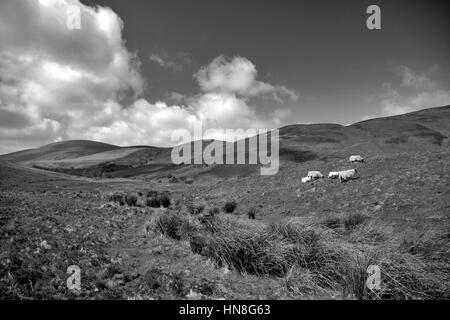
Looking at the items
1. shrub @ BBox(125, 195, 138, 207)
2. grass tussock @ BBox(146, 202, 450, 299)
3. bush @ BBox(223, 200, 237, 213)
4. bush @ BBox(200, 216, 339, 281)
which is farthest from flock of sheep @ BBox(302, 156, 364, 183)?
shrub @ BBox(125, 195, 138, 207)

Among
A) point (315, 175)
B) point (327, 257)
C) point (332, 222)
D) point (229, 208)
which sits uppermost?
point (315, 175)

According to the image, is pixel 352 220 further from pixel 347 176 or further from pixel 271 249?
pixel 347 176

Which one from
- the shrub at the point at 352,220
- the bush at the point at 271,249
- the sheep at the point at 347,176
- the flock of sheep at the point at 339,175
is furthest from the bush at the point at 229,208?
the bush at the point at 271,249

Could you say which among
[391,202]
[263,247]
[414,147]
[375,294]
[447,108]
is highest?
[447,108]

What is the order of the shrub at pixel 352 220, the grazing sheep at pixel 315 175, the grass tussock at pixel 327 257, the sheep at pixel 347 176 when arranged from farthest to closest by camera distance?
the grazing sheep at pixel 315 175, the sheep at pixel 347 176, the shrub at pixel 352 220, the grass tussock at pixel 327 257

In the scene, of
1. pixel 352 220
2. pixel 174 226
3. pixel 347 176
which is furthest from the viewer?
pixel 347 176

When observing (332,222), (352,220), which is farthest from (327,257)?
(352,220)

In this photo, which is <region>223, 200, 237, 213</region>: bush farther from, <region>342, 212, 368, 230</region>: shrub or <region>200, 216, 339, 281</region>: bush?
<region>200, 216, 339, 281</region>: bush

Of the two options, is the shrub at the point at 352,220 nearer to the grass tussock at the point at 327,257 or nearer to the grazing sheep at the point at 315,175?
the grass tussock at the point at 327,257

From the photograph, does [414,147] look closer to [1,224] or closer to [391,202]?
[391,202]

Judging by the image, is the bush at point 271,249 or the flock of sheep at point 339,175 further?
the flock of sheep at point 339,175
